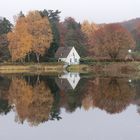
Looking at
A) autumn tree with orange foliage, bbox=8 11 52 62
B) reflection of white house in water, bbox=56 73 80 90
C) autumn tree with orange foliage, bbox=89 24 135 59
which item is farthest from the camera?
autumn tree with orange foliage, bbox=89 24 135 59

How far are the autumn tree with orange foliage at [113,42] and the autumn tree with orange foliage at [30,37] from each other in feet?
32.7

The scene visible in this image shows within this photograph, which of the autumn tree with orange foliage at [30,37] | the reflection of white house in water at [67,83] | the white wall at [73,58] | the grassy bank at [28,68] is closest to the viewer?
the reflection of white house in water at [67,83]

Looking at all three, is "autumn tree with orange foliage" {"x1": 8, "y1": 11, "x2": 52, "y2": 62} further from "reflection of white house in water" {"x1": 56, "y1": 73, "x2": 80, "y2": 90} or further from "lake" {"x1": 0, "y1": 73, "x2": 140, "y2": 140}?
Answer: "lake" {"x1": 0, "y1": 73, "x2": 140, "y2": 140}

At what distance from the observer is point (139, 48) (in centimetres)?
11369

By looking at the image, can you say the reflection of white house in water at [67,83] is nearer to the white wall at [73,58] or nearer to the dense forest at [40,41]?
the dense forest at [40,41]

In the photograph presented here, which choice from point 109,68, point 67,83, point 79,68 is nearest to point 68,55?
point 79,68

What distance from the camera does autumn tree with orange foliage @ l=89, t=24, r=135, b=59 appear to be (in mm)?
82250

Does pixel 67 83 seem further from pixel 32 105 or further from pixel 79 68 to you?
pixel 79 68

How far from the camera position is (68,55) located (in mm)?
88875

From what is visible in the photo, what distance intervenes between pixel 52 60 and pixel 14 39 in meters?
9.94

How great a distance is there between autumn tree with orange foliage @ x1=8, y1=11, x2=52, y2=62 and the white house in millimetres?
6274

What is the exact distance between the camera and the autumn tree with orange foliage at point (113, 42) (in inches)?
3238

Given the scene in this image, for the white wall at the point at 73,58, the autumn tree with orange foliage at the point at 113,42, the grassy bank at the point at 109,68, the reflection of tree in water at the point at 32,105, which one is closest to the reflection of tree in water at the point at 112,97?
the reflection of tree in water at the point at 32,105

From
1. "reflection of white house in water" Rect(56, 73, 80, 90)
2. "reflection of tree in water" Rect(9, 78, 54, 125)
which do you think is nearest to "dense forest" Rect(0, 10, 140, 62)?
"reflection of white house in water" Rect(56, 73, 80, 90)
